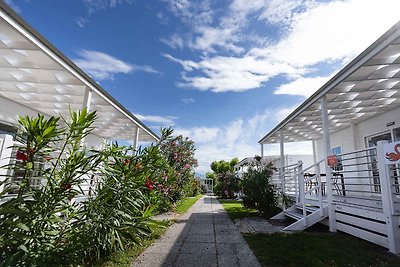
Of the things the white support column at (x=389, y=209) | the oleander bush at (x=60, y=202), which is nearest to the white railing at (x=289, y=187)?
the white support column at (x=389, y=209)

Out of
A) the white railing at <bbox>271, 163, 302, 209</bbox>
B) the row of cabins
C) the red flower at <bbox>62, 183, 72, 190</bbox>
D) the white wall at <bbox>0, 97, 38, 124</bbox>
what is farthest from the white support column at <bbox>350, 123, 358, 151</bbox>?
the white wall at <bbox>0, 97, 38, 124</bbox>

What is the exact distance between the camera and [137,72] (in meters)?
10.7

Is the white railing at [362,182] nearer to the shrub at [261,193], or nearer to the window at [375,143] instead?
the window at [375,143]

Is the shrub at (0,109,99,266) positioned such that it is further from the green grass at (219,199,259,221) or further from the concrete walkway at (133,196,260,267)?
the green grass at (219,199,259,221)

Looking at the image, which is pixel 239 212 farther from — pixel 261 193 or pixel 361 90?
pixel 361 90

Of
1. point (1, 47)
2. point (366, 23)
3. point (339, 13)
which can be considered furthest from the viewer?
point (339, 13)

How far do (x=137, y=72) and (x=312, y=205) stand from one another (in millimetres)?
8787

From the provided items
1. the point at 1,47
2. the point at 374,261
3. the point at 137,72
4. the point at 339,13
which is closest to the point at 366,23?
the point at 339,13

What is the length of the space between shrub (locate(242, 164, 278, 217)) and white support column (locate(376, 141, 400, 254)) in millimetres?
3743

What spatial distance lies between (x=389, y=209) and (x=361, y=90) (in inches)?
128

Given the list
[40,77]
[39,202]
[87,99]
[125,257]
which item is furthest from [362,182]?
[40,77]

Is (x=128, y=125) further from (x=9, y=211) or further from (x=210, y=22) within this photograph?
(x=9, y=211)

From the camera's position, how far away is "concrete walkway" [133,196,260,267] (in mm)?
3486

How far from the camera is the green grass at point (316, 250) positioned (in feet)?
11.1
